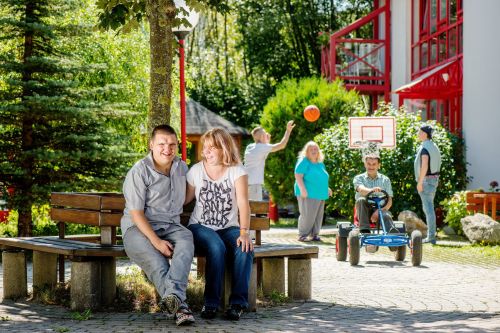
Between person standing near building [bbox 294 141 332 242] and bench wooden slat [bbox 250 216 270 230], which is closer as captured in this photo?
bench wooden slat [bbox 250 216 270 230]

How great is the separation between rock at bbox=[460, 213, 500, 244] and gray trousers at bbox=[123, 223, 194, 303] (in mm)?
8541

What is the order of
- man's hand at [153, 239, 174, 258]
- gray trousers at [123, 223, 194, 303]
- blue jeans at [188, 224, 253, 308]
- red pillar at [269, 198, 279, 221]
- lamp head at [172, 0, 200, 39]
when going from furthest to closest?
red pillar at [269, 198, 279, 221]
lamp head at [172, 0, 200, 39]
blue jeans at [188, 224, 253, 308]
man's hand at [153, 239, 174, 258]
gray trousers at [123, 223, 194, 303]

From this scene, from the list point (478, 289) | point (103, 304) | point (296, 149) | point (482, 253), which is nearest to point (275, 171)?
point (296, 149)

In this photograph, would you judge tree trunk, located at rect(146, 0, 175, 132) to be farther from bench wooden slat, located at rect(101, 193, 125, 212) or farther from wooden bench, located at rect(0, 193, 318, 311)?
bench wooden slat, located at rect(101, 193, 125, 212)

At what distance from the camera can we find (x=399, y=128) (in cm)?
1958

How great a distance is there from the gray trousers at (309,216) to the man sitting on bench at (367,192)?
3535 mm

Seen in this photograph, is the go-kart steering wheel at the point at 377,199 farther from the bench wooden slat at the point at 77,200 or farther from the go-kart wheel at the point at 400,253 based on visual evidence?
the bench wooden slat at the point at 77,200

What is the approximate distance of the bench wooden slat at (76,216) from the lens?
28.9 feet

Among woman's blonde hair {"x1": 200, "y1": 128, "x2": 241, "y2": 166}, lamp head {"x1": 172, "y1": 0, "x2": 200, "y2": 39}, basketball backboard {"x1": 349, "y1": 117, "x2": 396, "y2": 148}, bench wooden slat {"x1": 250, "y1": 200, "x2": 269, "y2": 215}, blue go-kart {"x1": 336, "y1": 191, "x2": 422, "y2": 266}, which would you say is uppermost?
lamp head {"x1": 172, "y1": 0, "x2": 200, "y2": 39}

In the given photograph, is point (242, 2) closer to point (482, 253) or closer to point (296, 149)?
point (296, 149)

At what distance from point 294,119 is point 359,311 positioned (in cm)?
1668

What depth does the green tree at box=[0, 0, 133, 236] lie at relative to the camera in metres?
14.1

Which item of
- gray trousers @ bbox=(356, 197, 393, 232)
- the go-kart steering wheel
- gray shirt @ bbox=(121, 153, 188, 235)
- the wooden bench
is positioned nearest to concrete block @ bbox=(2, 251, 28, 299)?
the wooden bench

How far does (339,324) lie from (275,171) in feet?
57.4
